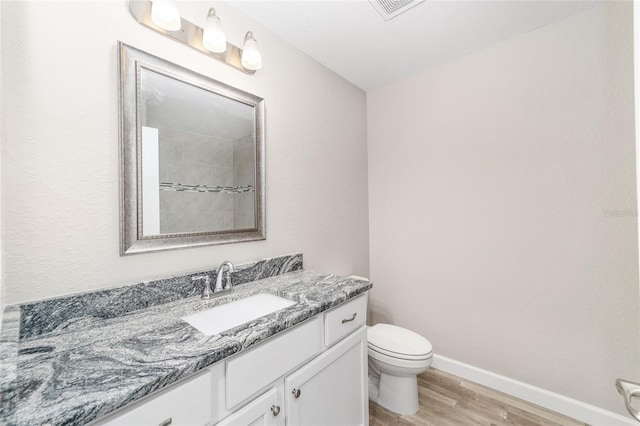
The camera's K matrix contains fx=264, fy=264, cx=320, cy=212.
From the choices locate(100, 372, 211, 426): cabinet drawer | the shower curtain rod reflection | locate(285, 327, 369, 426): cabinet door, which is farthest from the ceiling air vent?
locate(100, 372, 211, 426): cabinet drawer

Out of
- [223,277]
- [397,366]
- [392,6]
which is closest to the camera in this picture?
[223,277]

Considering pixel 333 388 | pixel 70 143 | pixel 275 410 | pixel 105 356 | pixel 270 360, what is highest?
pixel 70 143

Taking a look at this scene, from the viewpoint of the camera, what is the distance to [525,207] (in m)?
1.74

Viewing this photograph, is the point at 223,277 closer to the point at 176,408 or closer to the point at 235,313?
A: the point at 235,313

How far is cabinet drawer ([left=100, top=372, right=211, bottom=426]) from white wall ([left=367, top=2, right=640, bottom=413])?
1.85 m

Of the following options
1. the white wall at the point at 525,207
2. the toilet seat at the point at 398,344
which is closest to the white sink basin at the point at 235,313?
the toilet seat at the point at 398,344

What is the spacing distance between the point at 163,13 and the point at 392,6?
3.82 feet

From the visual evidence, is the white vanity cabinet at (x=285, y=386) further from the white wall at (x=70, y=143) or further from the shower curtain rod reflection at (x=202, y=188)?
the shower curtain rod reflection at (x=202, y=188)

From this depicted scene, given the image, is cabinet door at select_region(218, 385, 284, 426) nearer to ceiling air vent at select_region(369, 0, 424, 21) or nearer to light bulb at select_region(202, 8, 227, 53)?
light bulb at select_region(202, 8, 227, 53)

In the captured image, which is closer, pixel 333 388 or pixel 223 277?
pixel 333 388

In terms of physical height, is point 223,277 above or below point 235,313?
above

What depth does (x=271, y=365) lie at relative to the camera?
924 millimetres

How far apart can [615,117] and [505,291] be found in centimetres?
119

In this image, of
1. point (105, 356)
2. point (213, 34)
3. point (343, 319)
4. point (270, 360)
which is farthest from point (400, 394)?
point (213, 34)
